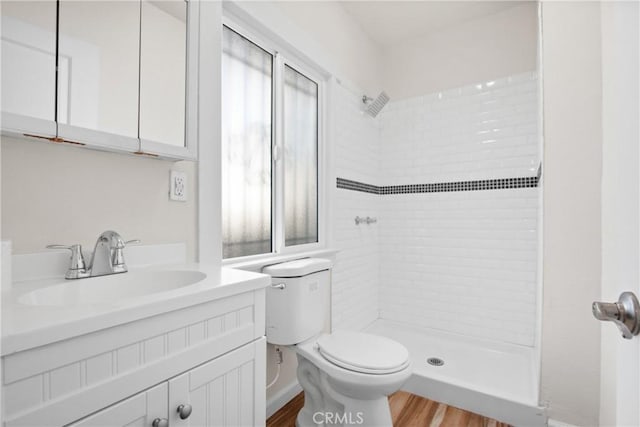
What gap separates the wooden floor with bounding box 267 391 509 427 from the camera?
1659 millimetres

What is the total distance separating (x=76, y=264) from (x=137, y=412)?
1.65ft

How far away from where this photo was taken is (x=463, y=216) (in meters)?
2.59

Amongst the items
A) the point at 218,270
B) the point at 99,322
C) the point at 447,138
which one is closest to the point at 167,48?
the point at 218,270

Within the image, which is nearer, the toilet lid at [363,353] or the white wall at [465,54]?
the toilet lid at [363,353]

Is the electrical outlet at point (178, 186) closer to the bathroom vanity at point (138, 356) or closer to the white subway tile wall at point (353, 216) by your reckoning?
the bathroom vanity at point (138, 356)

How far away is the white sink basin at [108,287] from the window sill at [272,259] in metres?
0.42

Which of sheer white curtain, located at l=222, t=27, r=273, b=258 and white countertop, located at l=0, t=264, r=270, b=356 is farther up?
sheer white curtain, located at l=222, t=27, r=273, b=258

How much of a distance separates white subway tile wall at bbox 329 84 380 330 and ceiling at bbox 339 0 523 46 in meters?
0.60

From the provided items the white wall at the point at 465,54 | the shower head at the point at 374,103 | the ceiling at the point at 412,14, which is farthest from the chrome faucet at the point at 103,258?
the white wall at the point at 465,54

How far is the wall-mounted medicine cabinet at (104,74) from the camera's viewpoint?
2.78 feet

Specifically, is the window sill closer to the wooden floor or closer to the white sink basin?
the white sink basin

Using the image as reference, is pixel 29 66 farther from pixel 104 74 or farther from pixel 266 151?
pixel 266 151

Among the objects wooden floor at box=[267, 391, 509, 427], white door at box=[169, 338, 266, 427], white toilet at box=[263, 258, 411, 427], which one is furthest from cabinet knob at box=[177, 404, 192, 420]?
wooden floor at box=[267, 391, 509, 427]

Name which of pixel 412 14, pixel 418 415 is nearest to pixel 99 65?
pixel 418 415
